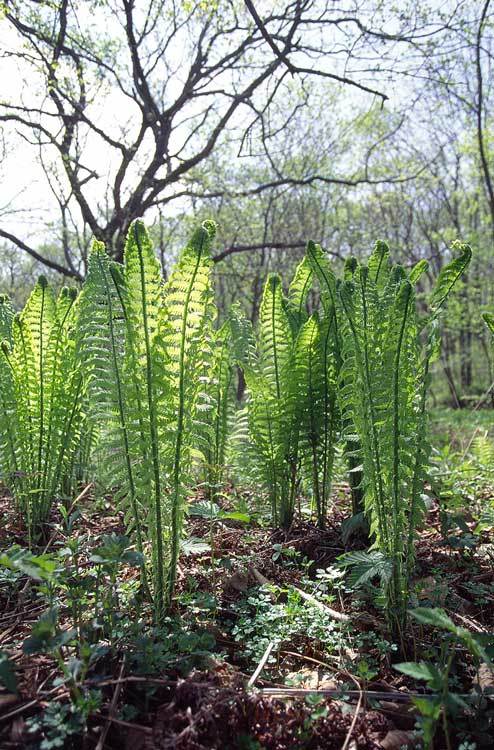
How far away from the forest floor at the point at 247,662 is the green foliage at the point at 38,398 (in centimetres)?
51

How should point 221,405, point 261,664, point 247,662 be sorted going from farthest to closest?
point 221,405 → point 247,662 → point 261,664

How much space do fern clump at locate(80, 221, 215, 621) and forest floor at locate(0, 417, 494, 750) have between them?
20 centimetres

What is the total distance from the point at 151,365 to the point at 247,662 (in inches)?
34.7

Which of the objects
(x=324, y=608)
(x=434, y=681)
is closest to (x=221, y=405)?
(x=324, y=608)

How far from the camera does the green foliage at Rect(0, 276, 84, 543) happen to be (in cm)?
216

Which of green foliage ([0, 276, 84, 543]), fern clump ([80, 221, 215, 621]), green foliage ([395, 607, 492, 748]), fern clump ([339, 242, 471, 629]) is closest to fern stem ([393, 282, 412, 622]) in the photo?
fern clump ([339, 242, 471, 629])

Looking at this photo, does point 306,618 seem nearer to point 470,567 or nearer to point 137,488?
point 137,488

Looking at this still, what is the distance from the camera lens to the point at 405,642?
143 cm

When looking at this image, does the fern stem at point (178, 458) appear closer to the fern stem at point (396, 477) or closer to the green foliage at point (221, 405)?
the fern stem at point (396, 477)

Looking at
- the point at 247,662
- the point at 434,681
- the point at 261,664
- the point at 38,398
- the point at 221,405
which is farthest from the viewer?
the point at 221,405

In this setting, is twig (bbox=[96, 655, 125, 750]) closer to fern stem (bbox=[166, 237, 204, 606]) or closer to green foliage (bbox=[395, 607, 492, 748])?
fern stem (bbox=[166, 237, 204, 606])

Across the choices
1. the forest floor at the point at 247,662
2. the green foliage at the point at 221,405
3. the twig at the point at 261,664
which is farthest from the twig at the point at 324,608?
the green foliage at the point at 221,405

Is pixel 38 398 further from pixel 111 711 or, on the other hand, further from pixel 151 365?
pixel 111 711

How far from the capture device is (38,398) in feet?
7.16
